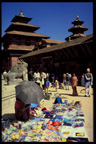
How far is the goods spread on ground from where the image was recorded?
362 cm

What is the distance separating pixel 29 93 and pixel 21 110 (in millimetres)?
859

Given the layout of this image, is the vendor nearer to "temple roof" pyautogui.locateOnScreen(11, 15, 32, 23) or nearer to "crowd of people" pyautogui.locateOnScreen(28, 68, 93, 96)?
"crowd of people" pyautogui.locateOnScreen(28, 68, 93, 96)

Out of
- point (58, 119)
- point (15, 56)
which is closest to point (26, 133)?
point (58, 119)

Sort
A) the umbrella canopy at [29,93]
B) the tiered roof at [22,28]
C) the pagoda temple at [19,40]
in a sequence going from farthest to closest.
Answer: the tiered roof at [22,28] < the pagoda temple at [19,40] < the umbrella canopy at [29,93]

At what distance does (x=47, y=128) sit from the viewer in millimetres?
4246

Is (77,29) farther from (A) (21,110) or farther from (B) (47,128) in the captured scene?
(B) (47,128)

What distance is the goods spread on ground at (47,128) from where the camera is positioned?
11.9 ft

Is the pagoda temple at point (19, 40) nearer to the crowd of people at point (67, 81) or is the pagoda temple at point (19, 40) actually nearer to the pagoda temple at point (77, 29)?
the pagoda temple at point (77, 29)

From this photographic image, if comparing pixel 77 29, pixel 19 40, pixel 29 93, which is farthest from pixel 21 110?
pixel 77 29

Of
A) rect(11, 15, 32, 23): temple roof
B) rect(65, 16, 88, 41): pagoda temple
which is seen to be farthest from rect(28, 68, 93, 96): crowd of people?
rect(11, 15, 32, 23): temple roof

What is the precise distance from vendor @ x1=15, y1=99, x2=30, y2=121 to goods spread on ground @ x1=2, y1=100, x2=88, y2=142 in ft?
0.58

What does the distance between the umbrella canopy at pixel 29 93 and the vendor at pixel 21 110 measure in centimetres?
51

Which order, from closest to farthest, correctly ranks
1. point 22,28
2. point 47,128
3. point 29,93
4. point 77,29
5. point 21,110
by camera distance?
point 29,93, point 47,128, point 21,110, point 22,28, point 77,29

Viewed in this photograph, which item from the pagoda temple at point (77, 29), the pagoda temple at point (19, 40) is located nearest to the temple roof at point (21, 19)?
the pagoda temple at point (19, 40)
